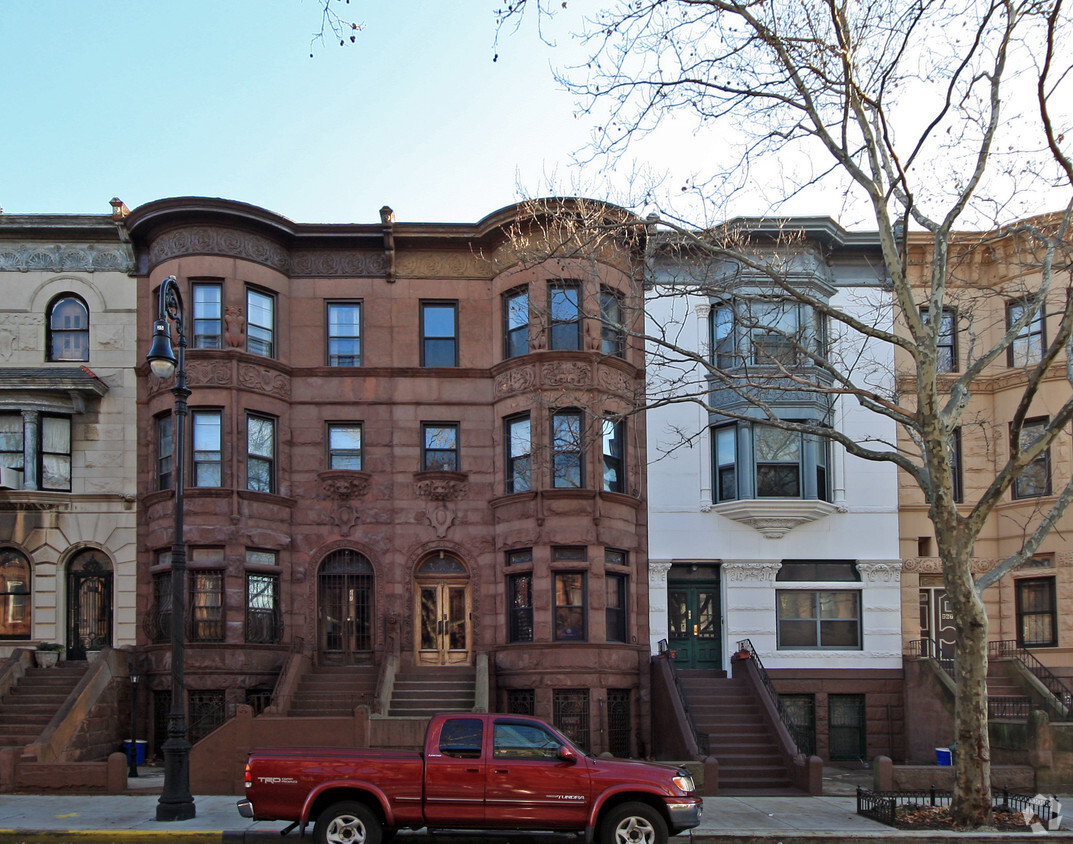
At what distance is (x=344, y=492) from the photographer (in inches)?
995

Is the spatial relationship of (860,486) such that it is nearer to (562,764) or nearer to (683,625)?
(683,625)

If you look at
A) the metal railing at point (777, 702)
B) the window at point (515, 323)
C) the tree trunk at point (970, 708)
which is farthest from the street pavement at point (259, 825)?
the window at point (515, 323)

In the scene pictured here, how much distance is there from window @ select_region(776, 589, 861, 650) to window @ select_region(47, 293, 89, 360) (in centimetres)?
1743

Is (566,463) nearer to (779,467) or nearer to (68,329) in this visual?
(779,467)

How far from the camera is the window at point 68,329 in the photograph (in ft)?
84.8

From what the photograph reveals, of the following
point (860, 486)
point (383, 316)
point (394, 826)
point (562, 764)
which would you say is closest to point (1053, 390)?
point (860, 486)

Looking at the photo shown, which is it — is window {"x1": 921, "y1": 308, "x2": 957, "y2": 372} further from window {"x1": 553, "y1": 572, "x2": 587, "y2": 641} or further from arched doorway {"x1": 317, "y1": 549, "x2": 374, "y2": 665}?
arched doorway {"x1": 317, "y1": 549, "x2": 374, "y2": 665}

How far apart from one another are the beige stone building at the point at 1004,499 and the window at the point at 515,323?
9.37 m

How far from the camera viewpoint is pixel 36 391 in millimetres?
24750

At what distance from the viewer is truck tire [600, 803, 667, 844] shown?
42.5 ft

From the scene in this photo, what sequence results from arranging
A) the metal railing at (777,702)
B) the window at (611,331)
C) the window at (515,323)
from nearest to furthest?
the metal railing at (777,702)
the window at (611,331)
the window at (515,323)

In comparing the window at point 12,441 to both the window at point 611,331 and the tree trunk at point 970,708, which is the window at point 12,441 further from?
the tree trunk at point 970,708

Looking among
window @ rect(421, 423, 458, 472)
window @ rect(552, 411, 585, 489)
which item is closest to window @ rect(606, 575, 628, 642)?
window @ rect(552, 411, 585, 489)

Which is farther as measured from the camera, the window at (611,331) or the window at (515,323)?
the window at (515,323)
